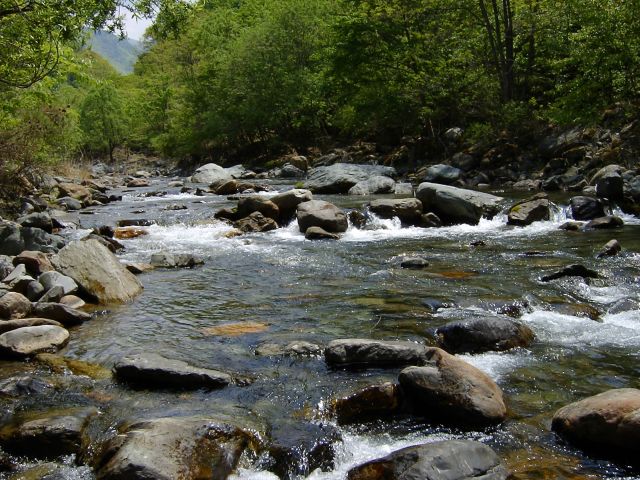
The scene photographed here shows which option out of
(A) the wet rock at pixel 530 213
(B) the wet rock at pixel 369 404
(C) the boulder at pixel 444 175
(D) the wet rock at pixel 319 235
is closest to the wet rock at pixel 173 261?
(D) the wet rock at pixel 319 235

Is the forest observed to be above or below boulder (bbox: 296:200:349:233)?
above

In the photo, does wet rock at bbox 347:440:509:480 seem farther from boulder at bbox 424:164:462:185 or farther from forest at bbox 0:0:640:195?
boulder at bbox 424:164:462:185

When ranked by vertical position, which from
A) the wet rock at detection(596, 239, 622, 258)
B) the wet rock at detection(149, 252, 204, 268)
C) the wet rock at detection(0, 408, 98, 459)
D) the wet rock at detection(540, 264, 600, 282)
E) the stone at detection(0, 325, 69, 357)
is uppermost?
the stone at detection(0, 325, 69, 357)

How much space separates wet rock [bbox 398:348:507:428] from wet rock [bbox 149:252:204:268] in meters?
7.48

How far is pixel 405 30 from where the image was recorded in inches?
1204

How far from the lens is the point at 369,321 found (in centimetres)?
795

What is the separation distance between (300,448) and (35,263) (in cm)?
726

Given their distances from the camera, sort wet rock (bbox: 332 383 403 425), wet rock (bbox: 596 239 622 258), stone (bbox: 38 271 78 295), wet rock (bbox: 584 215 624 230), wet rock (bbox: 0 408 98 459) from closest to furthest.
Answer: wet rock (bbox: 0 408 98 459) → wet rock (bbox: 332 383 403 425) → stone (bbox: 38 271 78 295) → wet rock (bbox: 596 239 622 258) → wet rock (bbox: 584 215 624 230)

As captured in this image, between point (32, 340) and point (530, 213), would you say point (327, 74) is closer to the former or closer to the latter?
point (530, 213)

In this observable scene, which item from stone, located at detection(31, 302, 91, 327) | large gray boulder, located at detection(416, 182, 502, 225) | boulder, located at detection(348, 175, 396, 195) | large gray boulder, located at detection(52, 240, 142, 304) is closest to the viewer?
stone, located at detection(31, 302, 91, 327)

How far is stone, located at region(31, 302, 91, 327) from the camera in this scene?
8.00 m

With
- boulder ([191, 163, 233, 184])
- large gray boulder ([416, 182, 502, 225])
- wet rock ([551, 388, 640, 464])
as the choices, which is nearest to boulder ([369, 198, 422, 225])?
large gray boulder ([416, 182, 502, 225])

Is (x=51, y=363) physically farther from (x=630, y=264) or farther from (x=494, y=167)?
(x=494, y=167)

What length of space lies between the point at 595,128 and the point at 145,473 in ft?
74.0
